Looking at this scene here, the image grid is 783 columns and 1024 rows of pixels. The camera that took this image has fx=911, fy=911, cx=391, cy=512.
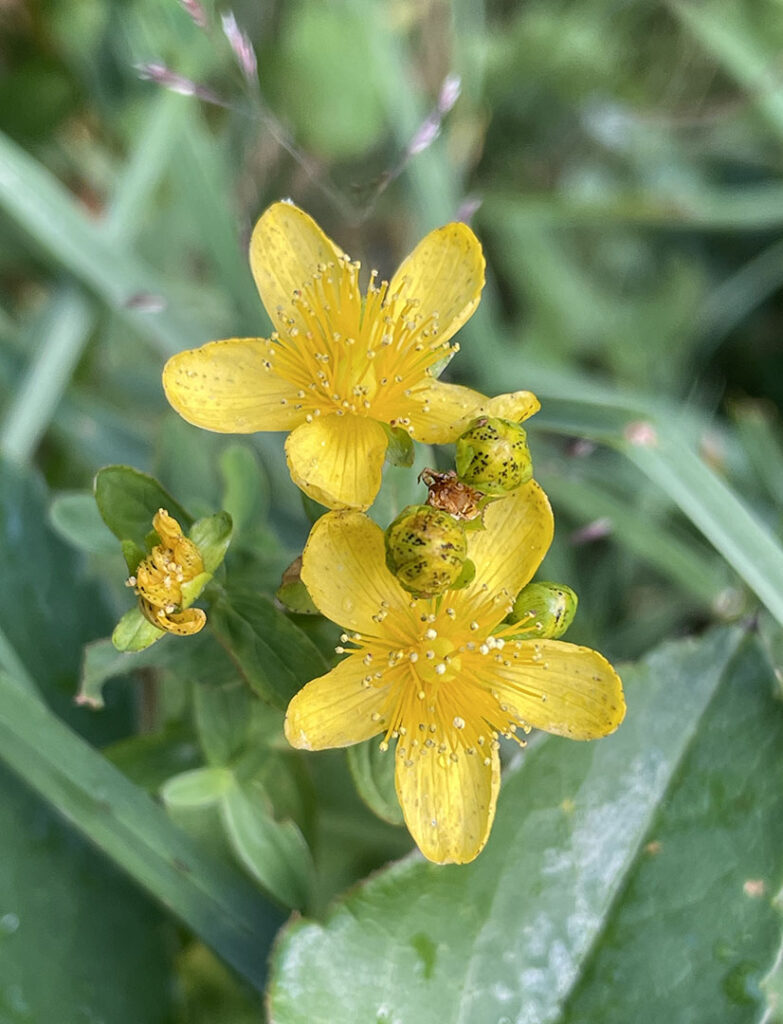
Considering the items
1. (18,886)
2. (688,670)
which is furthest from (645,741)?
(18,886)

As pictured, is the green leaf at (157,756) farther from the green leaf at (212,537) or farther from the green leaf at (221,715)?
the green leaf at (212,537)

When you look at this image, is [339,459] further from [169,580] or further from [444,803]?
[444,803]

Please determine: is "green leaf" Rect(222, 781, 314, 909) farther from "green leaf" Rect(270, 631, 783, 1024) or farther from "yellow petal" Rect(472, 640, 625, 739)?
"yellow petal" Rect(472, 640, 625, 739)

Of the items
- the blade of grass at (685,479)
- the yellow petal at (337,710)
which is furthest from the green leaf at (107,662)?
the blade of grass at (685,479)

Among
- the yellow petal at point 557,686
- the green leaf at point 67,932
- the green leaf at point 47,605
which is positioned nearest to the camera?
the yellow petal at point 557,686

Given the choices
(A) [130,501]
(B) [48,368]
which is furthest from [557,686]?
(B) [48,368]

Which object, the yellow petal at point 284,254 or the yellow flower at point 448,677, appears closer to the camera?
the yellow flower at point 448,677

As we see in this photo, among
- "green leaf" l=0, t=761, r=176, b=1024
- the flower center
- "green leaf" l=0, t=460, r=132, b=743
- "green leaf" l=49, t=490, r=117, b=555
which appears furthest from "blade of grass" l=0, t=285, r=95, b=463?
the flower center
